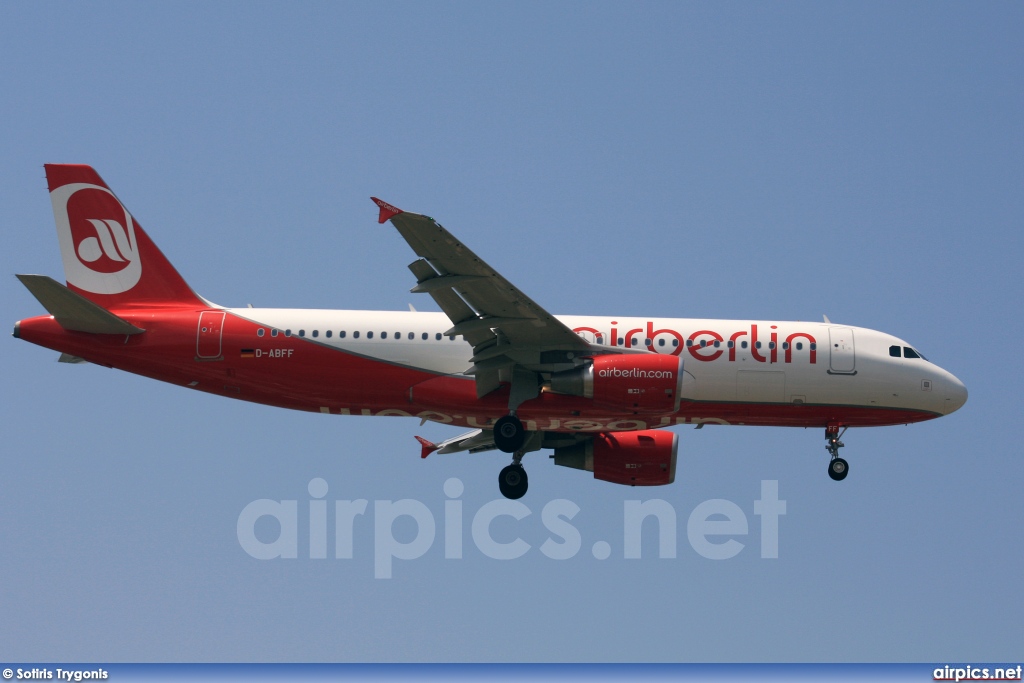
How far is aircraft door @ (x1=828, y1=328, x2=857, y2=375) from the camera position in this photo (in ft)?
114

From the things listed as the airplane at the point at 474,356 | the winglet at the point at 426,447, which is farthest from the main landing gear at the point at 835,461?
the winglet at the point at 426,447

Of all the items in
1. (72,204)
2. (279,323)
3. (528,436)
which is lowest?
(528,436)

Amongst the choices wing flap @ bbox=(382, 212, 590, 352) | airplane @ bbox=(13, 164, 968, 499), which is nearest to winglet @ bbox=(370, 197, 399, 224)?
wing flap @ bbox=(382, 212, 590, 352)

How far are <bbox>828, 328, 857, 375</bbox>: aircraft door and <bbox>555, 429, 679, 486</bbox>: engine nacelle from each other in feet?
18.4

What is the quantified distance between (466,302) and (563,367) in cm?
296

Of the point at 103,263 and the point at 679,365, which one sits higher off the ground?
the point at 103,263

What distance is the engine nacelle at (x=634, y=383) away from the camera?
32.4m

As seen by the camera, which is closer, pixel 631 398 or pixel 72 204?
pixel 631 398

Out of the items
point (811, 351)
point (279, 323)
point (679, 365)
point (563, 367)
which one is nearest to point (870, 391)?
point (811, 351)

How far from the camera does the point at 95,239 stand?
35656 mm

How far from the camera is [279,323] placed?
113 ft

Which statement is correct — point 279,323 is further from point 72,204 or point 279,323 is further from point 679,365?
point 679,365

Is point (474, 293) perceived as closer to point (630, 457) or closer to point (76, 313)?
point (630, 457)

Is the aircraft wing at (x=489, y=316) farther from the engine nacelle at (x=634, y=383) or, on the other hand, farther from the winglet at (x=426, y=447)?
the winglet at (x=426, y=447)
